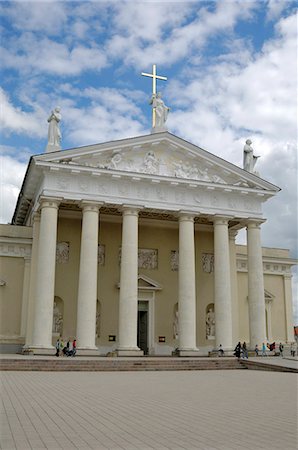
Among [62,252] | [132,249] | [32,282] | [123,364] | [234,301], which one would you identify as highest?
[62,252]

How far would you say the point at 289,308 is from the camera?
3697 centimetres

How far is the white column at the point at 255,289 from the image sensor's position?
28.8 meters

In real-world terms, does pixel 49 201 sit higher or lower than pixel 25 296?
higher

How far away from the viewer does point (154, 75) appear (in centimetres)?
3262

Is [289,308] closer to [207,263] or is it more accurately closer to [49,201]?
[207,263]

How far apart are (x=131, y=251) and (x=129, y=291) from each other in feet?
6.74

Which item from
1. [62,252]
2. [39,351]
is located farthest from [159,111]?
[39,351]

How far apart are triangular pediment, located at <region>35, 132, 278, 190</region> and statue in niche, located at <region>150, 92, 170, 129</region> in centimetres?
114

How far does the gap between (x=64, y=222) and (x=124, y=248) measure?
5.23 m

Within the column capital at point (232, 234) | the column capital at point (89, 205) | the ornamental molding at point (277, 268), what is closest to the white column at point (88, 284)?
the column capital at point (89, 205)

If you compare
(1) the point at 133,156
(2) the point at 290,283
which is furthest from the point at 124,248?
(2) the point at 290,283

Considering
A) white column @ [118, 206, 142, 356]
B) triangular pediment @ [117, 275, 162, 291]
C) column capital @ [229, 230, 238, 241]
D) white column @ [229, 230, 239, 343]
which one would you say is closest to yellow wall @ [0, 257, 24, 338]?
white column @ [118, 206, 142, 356]
